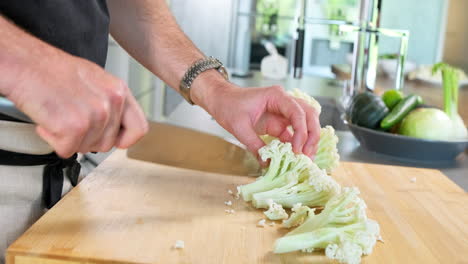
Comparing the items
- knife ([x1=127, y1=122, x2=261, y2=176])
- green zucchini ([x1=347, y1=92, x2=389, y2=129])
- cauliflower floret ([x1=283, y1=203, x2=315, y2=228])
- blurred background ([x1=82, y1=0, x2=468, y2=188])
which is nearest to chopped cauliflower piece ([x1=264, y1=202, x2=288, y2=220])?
cauliflower floret ([x1=283, y1=203, x2=315, y2=228])

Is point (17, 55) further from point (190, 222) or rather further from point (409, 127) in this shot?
point (409, 127)

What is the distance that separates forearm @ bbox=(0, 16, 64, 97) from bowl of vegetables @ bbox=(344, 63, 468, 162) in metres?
1.11

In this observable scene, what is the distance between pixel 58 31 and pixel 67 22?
0.07 ft

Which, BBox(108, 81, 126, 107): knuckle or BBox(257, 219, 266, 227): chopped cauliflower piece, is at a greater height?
BBox(108, 81, 126, 107): knuckle

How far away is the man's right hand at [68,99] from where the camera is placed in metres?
0.63

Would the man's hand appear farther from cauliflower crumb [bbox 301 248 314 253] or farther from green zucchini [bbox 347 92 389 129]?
green zucchini [bbox 347 92 389 129]

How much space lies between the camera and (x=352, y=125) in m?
1.68

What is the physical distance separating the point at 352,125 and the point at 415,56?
5369mm

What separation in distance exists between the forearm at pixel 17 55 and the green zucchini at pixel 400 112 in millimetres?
1149

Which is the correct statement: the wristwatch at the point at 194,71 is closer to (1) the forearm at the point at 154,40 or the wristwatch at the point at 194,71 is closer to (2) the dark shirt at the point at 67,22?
(1) the forearm at the point at 154,40

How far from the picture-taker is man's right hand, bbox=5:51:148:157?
2.07ft

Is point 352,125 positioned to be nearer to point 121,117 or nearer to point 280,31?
point 121,117

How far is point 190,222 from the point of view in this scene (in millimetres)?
910

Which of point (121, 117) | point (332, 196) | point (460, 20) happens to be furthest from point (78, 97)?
point (460, 20)
